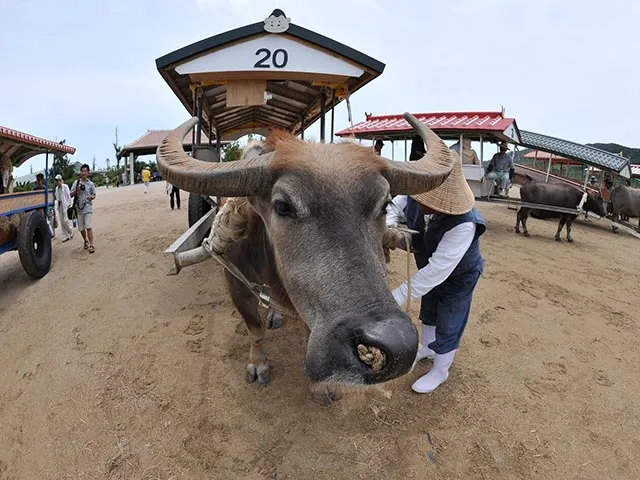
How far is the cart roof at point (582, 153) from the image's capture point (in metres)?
9.83

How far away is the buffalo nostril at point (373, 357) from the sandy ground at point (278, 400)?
1270 mm

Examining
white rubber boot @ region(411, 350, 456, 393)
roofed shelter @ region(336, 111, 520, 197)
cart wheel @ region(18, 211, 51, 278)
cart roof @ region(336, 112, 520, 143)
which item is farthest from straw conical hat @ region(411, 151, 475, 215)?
roofed shelter @ region(336, 111, 520, 197)

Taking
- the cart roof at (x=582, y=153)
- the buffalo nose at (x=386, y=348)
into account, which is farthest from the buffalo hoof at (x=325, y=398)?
the cart roof at (x=582, y=153)

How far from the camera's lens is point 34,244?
5871 mm

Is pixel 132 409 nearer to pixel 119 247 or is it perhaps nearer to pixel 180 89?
pixel 180 89

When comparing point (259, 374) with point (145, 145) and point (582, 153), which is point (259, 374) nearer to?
point (582, 153)

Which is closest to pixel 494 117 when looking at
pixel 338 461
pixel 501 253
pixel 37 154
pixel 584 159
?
pixel 584 159

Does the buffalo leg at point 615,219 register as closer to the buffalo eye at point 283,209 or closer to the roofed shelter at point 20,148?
the buffalo eye at point 283,209

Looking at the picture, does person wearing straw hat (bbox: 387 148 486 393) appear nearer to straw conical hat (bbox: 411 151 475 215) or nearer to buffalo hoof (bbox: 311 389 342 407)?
straw conical hat (bbox: 411 151 475 215)

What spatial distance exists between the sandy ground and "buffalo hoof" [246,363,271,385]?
67 millimetres

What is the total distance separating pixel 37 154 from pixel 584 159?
12.6 metres

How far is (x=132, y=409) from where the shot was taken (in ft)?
9.09

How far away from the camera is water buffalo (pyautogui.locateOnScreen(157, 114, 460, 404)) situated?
1363 millimetres

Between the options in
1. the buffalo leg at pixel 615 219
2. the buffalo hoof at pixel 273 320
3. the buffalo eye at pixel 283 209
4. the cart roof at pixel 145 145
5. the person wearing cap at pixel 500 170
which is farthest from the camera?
the cart roof at pixel 145 145
